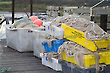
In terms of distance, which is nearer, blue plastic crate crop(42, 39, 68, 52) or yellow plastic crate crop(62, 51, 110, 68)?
yellow plastic crate crop(62, 51, 110, 68)

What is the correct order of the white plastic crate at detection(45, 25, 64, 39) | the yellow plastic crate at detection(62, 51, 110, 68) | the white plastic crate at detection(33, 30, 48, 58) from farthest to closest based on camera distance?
1. the white plastic crate at detection(33, 30, 48, 58)
2. the white plastic crate at detection(45, 25, 64, 39)
3. the yellow plastic crate at detection(62, 51, 110, 68)

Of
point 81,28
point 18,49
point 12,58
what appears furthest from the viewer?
point 18,49

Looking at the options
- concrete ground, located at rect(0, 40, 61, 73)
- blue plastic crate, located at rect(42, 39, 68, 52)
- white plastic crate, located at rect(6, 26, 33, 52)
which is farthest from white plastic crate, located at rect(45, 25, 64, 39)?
white plastic crate, located at rect(6, 26, 33, 52)

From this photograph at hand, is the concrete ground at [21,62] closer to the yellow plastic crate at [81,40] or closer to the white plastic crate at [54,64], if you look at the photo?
the white plastic crate at [54,64]

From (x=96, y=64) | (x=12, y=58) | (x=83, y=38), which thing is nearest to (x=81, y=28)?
(x=83, y=38)

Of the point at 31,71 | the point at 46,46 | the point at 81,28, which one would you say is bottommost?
the point at 31,71

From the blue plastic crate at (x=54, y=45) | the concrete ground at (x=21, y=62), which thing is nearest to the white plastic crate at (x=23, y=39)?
the concrete ground at (x=21, y=62)

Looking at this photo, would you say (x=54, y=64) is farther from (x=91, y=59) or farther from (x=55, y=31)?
(x=91, y=59)

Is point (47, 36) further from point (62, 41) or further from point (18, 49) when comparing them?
point (18, 49)

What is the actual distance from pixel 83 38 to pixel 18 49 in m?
4.90

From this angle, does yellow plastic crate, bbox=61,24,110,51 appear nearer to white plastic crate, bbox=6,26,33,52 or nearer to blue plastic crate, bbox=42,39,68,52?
blue plastic crate, bbox=42,39,68,52

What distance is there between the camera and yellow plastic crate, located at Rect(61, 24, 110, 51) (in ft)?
22.6

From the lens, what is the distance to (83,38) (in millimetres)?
7086

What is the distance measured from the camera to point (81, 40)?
7137mm
